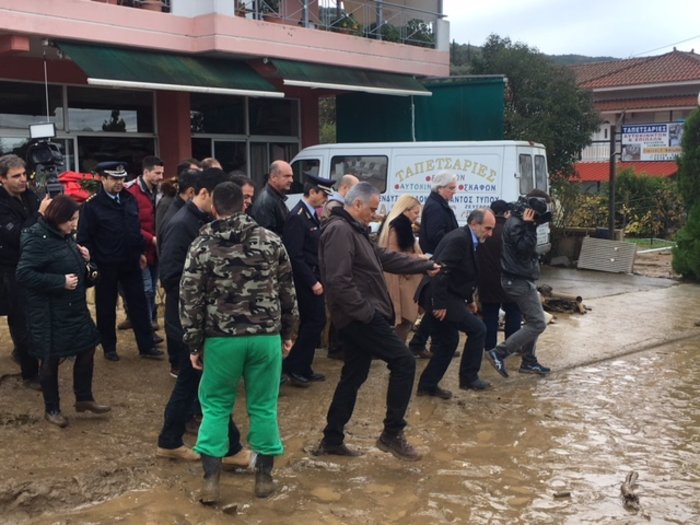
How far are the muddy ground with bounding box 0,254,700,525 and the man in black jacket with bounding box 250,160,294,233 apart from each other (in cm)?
134

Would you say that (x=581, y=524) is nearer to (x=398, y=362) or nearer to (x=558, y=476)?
(x=558, y=476)

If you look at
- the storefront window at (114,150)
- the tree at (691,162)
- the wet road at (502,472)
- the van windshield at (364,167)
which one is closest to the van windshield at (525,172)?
the van windshield at (364,167)

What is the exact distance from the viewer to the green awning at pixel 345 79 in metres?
13.6

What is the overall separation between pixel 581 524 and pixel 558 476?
2.16 feet

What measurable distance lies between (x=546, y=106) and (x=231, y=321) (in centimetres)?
1729

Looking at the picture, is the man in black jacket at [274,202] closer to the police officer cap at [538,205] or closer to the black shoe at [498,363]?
the police officer cap at [538,205]

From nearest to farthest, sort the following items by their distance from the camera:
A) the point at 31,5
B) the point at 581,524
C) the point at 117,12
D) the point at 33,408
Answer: the point at 581,524 → the point at 33,408 → the point at 31,5 → the point at 117,12

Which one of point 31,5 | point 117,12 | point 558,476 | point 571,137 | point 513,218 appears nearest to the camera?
point 558,476

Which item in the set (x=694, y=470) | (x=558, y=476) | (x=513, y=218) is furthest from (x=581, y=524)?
(x=513, y=218)

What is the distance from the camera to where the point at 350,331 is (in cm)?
489

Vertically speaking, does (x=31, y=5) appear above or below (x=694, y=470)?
above

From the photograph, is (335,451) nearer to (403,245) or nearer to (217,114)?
(403,245)

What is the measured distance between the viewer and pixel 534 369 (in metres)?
Result: 7.32

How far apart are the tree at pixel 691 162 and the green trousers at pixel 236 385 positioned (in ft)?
36.6
